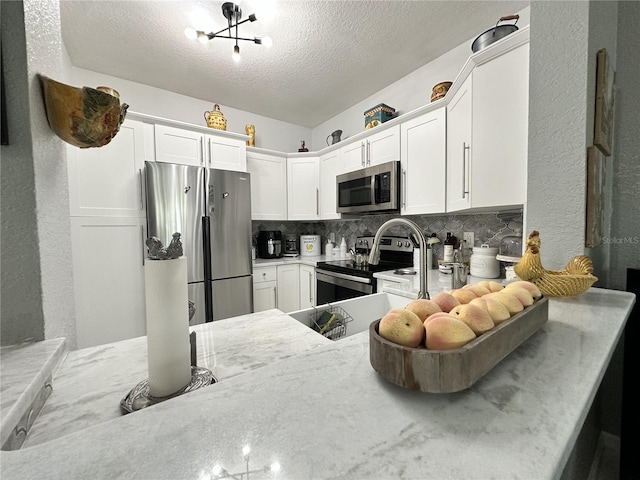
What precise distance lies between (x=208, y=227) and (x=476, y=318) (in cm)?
228

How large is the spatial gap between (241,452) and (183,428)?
89 mm

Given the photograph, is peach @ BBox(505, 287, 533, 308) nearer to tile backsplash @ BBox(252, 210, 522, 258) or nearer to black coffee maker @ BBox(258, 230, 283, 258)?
tile backsplash @ BBox(252, 210, 522, 258)

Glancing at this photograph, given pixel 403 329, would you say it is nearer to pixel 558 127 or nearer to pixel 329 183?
pixel 558 127

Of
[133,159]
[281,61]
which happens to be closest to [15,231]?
[133,159]

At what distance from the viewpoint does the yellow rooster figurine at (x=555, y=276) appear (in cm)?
86

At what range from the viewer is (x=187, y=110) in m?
2.91

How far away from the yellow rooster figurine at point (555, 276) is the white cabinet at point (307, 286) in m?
2.11

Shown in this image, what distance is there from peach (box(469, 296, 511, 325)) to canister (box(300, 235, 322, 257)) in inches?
117

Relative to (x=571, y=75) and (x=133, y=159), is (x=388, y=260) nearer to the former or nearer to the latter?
(x=571, y=75)

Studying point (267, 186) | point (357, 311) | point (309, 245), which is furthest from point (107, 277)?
point (309, 245)

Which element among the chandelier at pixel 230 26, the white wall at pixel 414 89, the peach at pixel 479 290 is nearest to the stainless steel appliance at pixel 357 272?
the white wall at pixel 414 89

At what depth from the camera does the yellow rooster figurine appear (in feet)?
2.82

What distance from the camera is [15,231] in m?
0.55

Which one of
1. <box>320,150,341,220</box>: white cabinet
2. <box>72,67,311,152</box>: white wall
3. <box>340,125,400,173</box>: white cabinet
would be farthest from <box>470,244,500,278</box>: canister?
<box>72,67,311,152</box>: white wall
